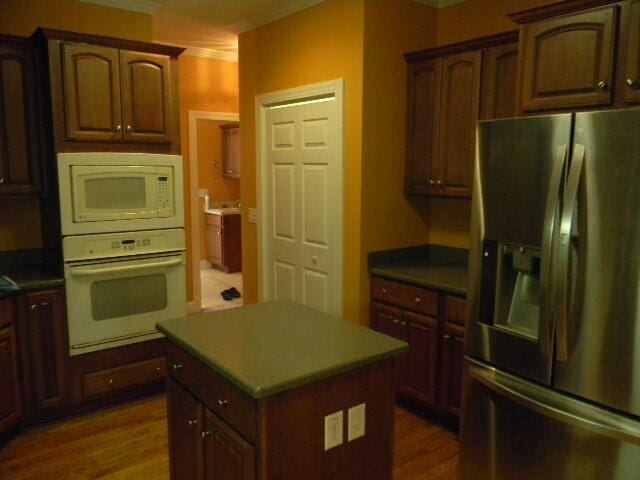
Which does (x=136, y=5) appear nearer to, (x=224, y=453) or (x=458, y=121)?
(x=458, y=121)

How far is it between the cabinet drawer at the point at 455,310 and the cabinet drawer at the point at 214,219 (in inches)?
181

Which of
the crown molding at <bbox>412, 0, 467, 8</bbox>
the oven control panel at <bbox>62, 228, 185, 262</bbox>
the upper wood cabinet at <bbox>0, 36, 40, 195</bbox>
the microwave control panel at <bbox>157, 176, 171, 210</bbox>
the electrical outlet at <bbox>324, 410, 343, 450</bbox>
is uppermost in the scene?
the crown molding at <bbox>412, 0, 467, 8</bbox>

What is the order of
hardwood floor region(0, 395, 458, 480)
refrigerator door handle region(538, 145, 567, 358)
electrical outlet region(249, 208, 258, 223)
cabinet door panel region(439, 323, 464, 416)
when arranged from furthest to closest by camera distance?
electrical outlet region(249, 208, 258, 223) < cabinet door panel region(439, 323, 464, 416) < hardwood floor region(0, 395, 458, 480) < refrigerator door handle region(538, 145, 567, 358)

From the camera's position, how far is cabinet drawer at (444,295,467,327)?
2.82 m

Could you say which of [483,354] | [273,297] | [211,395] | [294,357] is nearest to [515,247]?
[483,354]

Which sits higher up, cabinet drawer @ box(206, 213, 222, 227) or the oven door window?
cabinet drawer @ box(206, 213, 222, 227)

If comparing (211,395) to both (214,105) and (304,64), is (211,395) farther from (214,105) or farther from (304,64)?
(214,105)

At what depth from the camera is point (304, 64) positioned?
3.64 metres

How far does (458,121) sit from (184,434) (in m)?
2.28

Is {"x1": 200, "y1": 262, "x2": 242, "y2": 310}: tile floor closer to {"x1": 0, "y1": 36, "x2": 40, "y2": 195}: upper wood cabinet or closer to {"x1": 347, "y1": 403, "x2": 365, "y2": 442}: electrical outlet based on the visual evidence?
{"x1": 0, "y1": 36, "x2": 40, "y2": 195}: upper wood cabinet

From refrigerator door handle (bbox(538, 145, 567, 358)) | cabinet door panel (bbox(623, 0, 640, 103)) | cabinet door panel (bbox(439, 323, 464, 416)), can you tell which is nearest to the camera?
refrigerator door handle (bbox(538, 145, 567, 358))

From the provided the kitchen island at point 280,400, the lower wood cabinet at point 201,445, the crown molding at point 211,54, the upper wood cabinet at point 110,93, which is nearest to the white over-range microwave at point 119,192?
the upper wood cabinet at point 110,93

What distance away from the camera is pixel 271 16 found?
386cm

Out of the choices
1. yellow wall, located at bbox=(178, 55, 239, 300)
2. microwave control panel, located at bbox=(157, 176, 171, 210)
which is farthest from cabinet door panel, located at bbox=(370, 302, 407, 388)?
yellow wall, located at bbox=(178, 55, 239, 300)
